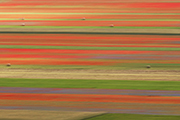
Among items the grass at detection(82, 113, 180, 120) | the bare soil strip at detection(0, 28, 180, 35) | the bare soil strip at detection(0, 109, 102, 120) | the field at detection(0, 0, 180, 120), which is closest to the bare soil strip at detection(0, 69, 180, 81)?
the field at detection(0, 0, 180, 120)

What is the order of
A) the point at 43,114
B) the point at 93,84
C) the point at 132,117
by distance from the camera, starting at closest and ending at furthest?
1. the point at 132,117
2. the point at 43,114
3. the point at 93,84

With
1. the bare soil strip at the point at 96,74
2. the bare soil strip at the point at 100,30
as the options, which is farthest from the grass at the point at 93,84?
the bare soil strip at the point at 100,30

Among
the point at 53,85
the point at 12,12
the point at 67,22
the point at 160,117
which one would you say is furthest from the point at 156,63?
the point at 12,12

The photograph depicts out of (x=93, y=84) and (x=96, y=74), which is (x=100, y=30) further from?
(x=93, y=84)

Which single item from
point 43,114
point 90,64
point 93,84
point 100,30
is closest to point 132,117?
point 43,114

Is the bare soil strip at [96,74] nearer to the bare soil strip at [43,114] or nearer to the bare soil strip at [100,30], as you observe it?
the bare soil strip at [43,114]

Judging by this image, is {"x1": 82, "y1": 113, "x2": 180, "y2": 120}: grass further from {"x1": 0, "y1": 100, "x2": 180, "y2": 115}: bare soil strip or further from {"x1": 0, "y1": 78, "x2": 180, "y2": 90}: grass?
{"x1": 0, "y1": 78, "x2": 180, "y2": 90}: grass
